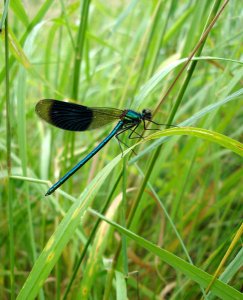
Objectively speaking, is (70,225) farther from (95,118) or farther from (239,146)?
(95,118)

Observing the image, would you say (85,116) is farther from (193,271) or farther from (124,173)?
(193,271)

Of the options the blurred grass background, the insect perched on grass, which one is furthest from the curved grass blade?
the insect perched on grass

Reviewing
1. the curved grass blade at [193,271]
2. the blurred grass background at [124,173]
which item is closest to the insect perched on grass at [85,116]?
the blurred grass background at [124,173]

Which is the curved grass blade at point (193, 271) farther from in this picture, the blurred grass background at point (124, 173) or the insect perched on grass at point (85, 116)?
the insect perched on grass at point (85, 116)

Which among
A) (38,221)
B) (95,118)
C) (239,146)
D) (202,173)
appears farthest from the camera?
(202,173)

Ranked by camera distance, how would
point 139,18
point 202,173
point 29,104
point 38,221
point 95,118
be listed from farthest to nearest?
point 139,18 < point 29,104 < point 202,173 < point 38,221 < point 95,118

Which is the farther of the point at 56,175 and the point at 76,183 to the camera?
the point at 76,183

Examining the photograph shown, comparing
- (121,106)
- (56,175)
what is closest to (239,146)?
(121,106)

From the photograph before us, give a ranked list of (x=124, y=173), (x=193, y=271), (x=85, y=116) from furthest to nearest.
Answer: (x=85, y=116) → (x=124, y=173) → (x=193, y=271)

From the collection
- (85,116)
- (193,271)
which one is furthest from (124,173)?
(85,116)
